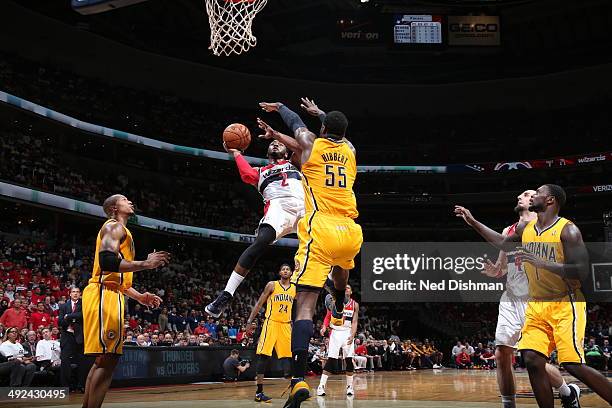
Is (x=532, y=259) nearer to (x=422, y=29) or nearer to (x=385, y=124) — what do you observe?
(x=422, y=29)

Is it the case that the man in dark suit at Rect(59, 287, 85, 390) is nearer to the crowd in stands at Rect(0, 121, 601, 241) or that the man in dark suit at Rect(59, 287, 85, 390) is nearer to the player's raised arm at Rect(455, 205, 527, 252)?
the player's raised arm at Rect(455, 205, 527, 252)

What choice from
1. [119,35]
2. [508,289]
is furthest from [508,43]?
[508,289]

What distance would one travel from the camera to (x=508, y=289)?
7.55 m

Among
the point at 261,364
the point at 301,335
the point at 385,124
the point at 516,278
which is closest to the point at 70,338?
the point at 261,364

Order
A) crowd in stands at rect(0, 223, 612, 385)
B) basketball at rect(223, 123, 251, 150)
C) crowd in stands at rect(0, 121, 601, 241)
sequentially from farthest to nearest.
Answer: crowd in stands at rect(0, 121, 601, 241)
crowd in stands at rect(0, 223, 612, 385)
basketball at rect(223, 123, 251, 150)

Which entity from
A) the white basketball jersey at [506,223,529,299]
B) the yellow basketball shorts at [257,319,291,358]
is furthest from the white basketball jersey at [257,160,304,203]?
the yellow basketball shorts at [257,319,291,358]

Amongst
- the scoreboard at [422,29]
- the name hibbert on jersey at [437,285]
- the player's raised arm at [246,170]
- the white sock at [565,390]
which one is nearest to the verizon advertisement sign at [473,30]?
the scoreboard at [422,29]

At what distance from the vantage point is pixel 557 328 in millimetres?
5598

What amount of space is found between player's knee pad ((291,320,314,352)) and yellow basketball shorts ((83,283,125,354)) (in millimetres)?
1754

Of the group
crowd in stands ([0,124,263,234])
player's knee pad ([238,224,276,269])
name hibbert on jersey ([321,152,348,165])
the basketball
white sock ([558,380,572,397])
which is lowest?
white sock ([558,380,572,397])

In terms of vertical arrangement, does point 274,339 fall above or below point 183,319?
below

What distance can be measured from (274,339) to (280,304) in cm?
64

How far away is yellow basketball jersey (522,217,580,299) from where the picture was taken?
18.8 ft

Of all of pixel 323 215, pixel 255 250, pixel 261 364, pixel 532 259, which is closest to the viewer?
pixel 532 259
